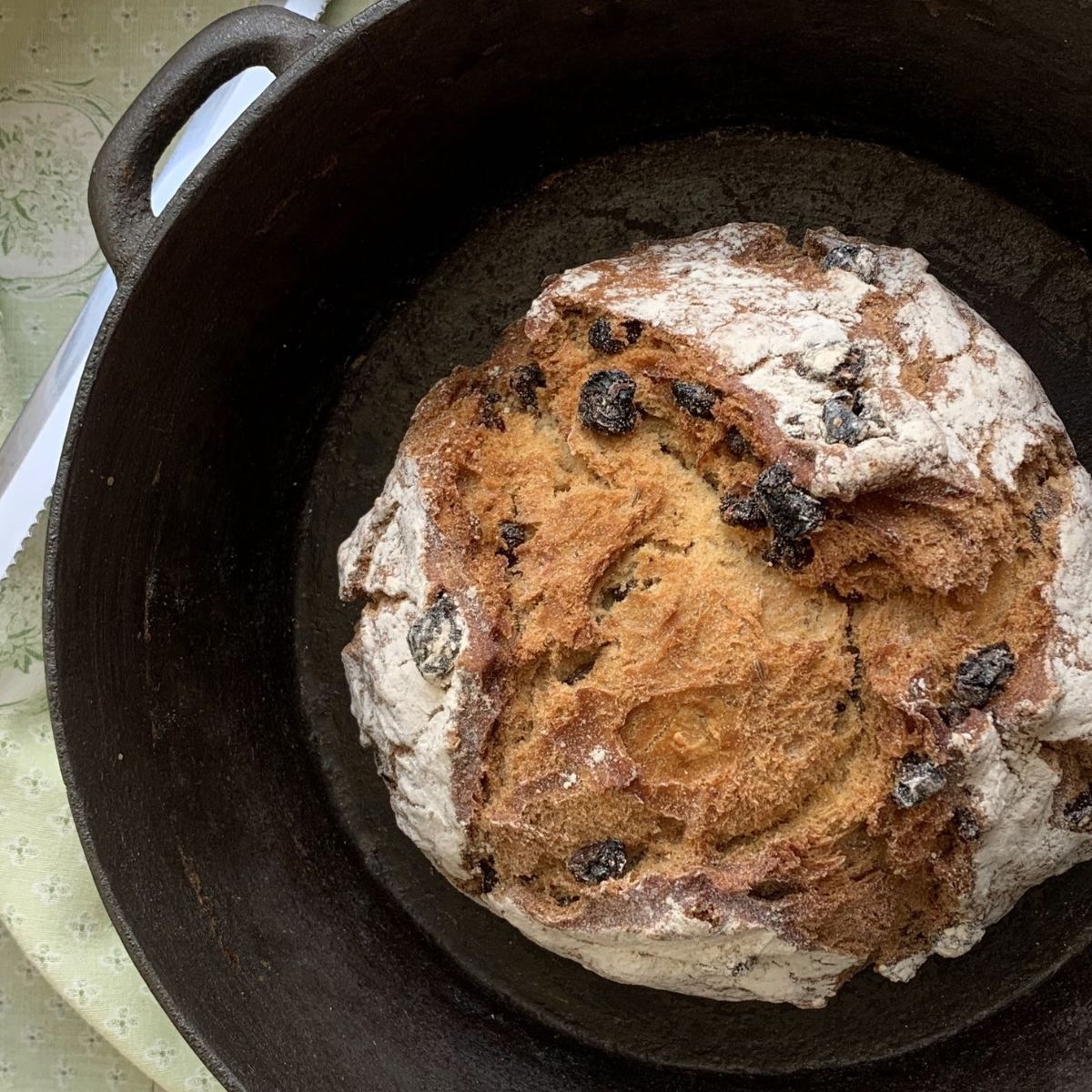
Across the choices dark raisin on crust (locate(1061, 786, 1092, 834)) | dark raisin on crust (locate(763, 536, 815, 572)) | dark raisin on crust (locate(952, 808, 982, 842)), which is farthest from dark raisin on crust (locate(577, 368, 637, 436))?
dark raisin on crust (locate(1061, 786, 1092, 834))

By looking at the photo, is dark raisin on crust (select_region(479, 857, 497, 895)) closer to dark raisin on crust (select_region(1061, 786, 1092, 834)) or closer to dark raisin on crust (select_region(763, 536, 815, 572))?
dark raisin on crust (select_region(763, 536, 815, 572))

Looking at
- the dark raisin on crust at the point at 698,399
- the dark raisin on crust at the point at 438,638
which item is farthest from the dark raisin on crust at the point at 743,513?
the dark raisin on crust at the point at 438,638

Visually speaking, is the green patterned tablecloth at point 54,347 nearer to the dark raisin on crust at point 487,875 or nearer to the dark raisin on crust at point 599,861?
the dark raisin on crust at point 487,875

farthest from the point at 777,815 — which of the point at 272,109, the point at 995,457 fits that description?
the point at 272,109

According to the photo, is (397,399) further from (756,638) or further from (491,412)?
(756,638)

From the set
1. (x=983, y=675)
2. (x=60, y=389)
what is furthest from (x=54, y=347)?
(x=983, y=675)
